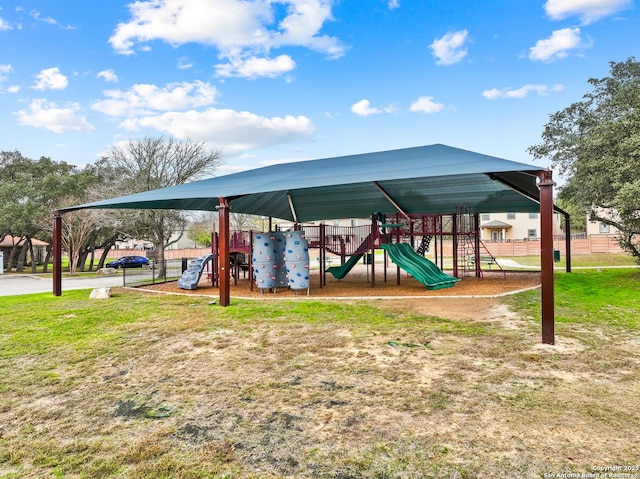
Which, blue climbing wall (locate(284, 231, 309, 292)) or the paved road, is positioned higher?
blue climbing wall (locate(284, 231, 309, 292))

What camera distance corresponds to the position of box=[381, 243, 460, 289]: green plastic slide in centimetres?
1151

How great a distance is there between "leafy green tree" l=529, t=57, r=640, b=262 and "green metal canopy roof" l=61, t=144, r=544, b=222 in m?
2.03

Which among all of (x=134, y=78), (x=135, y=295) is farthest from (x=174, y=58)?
(x=135, y=295)

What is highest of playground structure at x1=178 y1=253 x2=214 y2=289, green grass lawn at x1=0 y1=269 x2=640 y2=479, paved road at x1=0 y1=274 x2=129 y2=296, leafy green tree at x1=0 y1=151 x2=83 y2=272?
leafy green tree at x1=0 y1=151 x2=83 y2=272

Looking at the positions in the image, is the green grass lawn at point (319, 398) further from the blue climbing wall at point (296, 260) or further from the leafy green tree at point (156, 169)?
the leafy green tree at point (156, 169)

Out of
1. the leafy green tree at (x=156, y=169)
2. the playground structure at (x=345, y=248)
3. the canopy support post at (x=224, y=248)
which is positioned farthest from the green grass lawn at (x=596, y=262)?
the leafy green tree at (x=156, y=169)

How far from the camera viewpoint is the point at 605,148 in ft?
39.5

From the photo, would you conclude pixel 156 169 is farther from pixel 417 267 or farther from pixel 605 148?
pixel 605 148

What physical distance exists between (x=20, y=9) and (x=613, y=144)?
18.9m

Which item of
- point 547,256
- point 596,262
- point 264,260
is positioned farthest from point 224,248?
point 596,262

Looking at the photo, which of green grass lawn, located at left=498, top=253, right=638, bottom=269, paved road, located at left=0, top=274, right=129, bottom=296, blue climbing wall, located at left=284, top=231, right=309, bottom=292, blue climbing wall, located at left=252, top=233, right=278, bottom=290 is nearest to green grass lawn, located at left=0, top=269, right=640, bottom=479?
blue climbing wall, located at left=284, top=231, right=309, bottom=292

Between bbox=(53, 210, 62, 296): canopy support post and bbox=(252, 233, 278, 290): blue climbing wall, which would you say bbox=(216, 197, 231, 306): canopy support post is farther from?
bbox=(53, 210, 62, 296): canopy support post

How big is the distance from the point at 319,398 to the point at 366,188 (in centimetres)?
916

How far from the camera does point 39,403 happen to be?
3482mm
